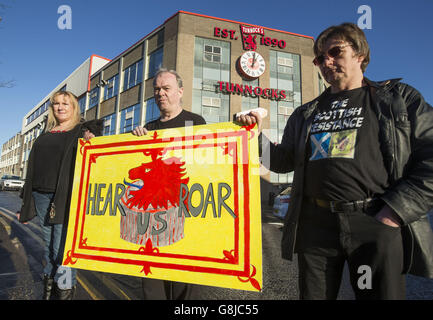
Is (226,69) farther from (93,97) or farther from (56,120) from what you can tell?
(56,120)

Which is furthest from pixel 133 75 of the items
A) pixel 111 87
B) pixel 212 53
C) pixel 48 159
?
pixel 48 159

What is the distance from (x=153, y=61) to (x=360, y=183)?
69.6 ft

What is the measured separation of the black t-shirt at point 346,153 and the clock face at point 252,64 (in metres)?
18.2

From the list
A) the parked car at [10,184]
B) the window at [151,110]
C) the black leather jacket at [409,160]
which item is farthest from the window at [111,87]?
the black leather jacket at [409,160]

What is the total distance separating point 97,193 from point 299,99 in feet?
65.6

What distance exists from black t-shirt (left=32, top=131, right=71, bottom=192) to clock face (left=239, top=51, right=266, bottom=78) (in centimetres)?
1778

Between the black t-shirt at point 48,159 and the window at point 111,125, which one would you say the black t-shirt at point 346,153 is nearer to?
the black t-shirt at point 48,159

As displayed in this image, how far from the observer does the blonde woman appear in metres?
2.12

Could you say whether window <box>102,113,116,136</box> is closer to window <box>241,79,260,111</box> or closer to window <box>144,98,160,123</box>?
window <box>144,98,160,123</box>

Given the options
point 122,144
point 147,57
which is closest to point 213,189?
point 122,144

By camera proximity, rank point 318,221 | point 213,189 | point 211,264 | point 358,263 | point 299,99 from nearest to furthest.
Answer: point 358,263, point 318,221, point 211,264, point 213,189, point 299,99

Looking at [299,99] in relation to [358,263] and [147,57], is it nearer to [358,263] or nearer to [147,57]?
[147,57]

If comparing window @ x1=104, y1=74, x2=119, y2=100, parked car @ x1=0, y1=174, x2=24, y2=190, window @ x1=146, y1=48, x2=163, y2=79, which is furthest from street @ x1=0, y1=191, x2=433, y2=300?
window @ x1=104, y1=74, x2=119, y2=100

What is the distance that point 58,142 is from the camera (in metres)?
2.32
